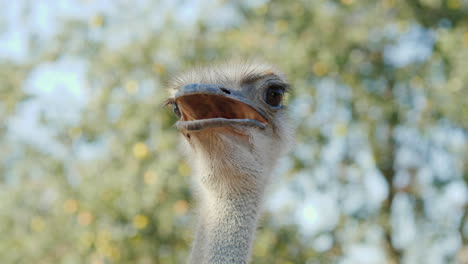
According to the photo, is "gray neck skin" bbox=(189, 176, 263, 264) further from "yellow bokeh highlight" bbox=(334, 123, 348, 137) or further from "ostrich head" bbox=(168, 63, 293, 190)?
"yellow bokeh highlight" bbox=(334, 123, 348, 137)

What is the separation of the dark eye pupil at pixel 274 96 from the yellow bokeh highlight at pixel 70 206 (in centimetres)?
244

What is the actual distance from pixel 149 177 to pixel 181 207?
1.08 ft

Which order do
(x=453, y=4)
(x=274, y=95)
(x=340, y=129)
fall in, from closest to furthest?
(x=274, y=95) < (x=453, y=4) < (x=340, y=129)

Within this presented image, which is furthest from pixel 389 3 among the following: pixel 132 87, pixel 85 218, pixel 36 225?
pixel 36 225

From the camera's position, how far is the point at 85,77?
14.3 ft

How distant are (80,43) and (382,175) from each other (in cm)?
266

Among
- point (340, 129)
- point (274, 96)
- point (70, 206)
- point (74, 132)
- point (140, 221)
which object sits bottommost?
point (274, 96)

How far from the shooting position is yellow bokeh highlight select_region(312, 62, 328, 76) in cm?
450

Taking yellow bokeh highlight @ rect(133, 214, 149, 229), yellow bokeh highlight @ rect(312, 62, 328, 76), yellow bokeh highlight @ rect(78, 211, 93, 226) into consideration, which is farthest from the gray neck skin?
yellow bokeh highlight @ rect(312, 62, 328, 76)

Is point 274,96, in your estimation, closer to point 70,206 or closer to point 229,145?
point 229,145

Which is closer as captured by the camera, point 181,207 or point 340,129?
point 181,207

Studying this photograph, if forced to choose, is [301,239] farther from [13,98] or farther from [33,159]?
[13,98]

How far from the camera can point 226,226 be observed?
1984mm

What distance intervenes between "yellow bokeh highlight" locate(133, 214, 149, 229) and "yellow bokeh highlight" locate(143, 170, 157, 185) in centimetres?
22
